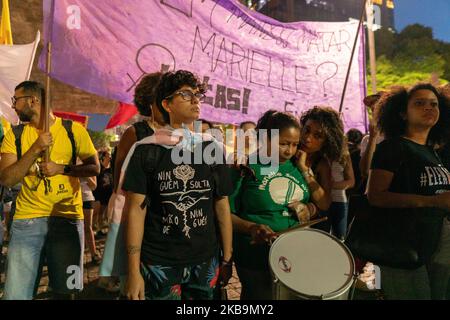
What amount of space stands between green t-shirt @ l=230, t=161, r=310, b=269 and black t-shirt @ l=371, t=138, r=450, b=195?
1.87ft

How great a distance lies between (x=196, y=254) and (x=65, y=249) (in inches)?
46.8

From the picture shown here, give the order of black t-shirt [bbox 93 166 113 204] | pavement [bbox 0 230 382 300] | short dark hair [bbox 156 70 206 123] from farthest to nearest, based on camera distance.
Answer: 1. black t-shirt [bbox 93 166 113 204]
2. pavement [bbox 0 230 382 300]
3. short dark hair [bbox 156 70 206 123]

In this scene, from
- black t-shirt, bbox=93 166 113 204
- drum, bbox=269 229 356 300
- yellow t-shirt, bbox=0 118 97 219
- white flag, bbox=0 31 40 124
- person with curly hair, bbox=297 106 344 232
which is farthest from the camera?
black t-shirt, bbox=93 166 113 204

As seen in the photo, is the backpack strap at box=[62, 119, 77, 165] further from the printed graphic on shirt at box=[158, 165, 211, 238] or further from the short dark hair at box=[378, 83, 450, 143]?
the short dark hair at box=[378, 83, 450, 143]

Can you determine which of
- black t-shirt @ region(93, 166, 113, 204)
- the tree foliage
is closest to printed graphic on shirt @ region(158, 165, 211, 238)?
black t-shirt @ region(93, 166, 113, 204)

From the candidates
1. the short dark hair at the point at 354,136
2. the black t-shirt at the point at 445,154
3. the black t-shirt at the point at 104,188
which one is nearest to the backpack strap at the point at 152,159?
the black t-shirt at the point at 445,154

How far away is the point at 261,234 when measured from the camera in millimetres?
2100

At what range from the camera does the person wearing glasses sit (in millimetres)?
1896

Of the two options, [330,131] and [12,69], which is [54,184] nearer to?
[12,69]

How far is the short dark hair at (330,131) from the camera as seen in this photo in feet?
9.04

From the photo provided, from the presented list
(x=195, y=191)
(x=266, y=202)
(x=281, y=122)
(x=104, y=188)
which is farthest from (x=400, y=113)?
(x=104, y=188)

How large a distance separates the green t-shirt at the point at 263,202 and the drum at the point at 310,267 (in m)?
0.26

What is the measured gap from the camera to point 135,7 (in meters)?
3.41

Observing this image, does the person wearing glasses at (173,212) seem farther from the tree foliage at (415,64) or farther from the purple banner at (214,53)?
the tree foliage at (415,64)
